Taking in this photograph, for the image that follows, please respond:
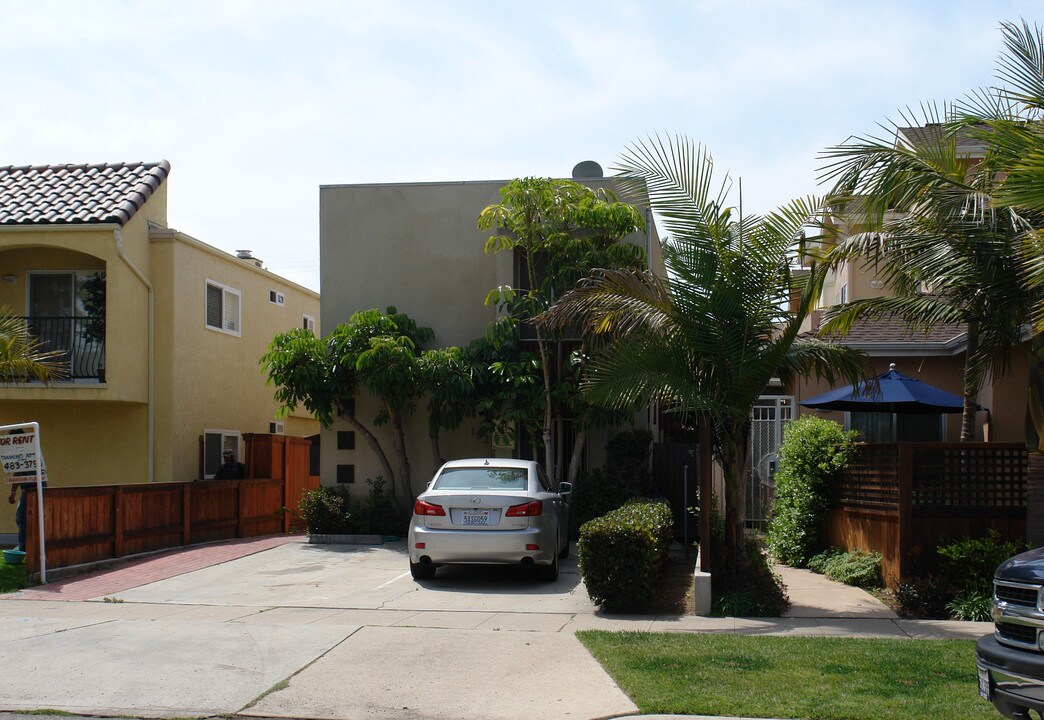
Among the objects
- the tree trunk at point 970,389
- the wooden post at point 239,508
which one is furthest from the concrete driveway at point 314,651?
the wooden post at point 239,508

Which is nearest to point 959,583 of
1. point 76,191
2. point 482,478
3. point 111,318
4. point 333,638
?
point 482,478

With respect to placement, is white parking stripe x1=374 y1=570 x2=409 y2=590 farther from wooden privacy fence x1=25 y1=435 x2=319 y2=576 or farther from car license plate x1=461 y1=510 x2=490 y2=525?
wooden privacy fence x1=25 y1=435 x2=319 y2=576

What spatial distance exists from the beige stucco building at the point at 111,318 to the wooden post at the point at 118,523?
3.96 meters

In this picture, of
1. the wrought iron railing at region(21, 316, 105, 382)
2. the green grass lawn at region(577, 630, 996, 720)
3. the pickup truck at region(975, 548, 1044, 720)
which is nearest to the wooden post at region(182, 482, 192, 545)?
the wrought iron railing at region(21, 316, 105, 382)

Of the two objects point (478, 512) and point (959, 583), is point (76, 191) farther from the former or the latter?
point (959, 583)

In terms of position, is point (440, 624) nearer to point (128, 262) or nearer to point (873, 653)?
point (873, 653)

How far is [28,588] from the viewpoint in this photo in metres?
12.3

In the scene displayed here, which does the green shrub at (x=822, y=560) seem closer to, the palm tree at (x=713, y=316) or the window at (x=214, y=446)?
the palm tree at (x=713, y=316)

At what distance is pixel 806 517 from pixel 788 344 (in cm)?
391

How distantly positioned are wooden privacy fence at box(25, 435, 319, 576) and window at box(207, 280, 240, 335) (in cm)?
294

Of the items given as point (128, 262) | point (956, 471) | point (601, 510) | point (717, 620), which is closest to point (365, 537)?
point (601, 510)

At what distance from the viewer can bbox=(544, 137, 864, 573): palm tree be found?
34.5 ft

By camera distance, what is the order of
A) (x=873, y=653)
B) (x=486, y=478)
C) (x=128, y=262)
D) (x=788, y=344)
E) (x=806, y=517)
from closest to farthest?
(x=873, y=653)
(x=788, y=344)
(x=486, y=478)
(x=806, y=517)
(x=128, y=262)

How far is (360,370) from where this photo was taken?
1580 cm
